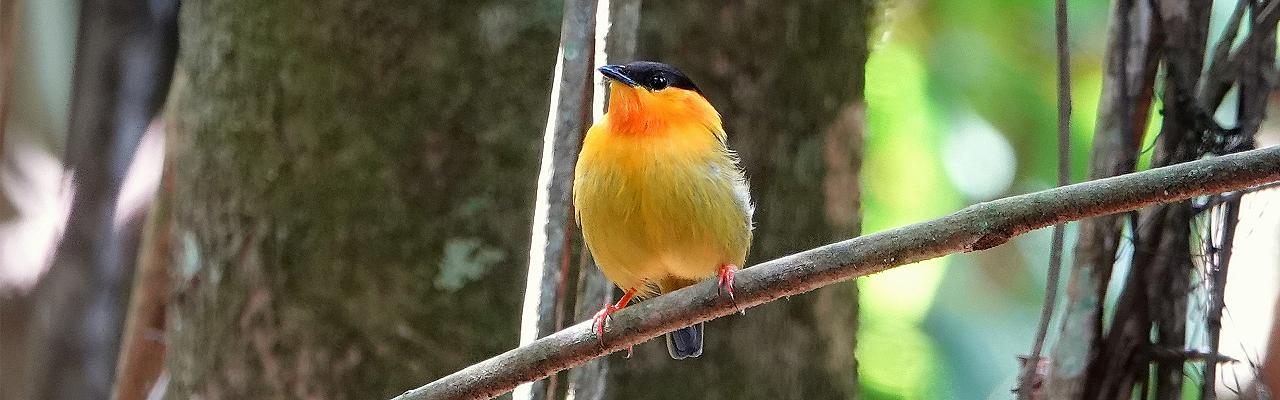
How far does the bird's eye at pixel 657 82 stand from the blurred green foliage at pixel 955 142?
2343mm

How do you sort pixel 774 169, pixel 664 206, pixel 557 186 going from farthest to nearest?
pixel 774 169 < pixel 664 206 < pixel 557 186

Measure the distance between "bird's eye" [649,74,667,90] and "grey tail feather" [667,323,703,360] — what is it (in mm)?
534

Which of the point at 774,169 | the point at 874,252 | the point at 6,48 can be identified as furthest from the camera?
the point at 6,48

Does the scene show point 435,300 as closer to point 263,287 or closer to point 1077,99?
point 263,287

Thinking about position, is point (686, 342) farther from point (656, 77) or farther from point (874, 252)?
point (874, 252)

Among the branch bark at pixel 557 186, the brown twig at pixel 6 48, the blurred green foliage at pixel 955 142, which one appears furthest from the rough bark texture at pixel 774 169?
the brown twig at pixel 6 48

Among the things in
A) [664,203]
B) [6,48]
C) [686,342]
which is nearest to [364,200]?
[664,203]

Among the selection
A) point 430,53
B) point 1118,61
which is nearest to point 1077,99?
point 1118,61

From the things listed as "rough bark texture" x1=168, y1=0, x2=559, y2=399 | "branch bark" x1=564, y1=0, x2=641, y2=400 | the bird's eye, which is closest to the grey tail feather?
"branch bark" x1=564, y1=0, x2=641, y2=400

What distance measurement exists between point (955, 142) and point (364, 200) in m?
3.05

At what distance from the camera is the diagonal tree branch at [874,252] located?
1536 millimetres

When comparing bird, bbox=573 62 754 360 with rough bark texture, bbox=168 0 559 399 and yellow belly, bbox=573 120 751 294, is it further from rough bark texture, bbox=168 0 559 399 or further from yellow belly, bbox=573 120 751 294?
rough bark texture, bbox=168 0 559 399

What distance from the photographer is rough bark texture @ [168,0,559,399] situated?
281 cm

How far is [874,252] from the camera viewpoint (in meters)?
1.67
